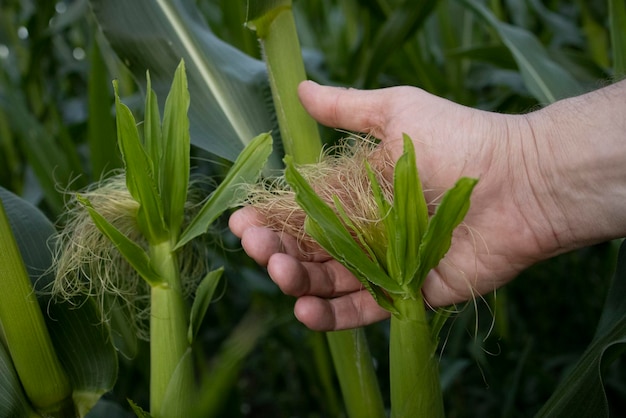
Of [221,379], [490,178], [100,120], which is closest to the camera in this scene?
[221,379]

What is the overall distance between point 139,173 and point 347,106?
0.28 meters

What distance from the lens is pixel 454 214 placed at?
505 mm

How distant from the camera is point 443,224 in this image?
51cm

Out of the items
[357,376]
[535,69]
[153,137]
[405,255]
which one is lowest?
[357,376]

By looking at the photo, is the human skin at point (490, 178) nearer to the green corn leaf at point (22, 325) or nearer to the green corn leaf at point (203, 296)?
the green corn leaf at point (203, 296)

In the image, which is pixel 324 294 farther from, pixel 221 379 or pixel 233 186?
pixel 221 379

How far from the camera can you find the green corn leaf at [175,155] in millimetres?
600

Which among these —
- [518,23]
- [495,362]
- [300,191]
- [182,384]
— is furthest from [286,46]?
[518,23]

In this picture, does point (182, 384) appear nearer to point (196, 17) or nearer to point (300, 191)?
point (300, 191)

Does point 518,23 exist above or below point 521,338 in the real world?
above

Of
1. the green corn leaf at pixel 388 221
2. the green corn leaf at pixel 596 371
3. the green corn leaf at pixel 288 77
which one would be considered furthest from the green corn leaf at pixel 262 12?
the green corn leaf at pixel 596 371

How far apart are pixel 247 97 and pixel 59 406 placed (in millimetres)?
449

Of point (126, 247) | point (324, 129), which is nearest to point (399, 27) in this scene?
point (324, 129)

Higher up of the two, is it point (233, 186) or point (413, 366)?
point (233, 186)
